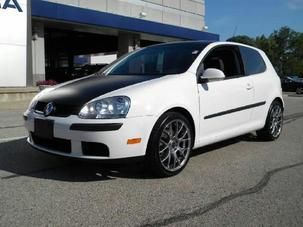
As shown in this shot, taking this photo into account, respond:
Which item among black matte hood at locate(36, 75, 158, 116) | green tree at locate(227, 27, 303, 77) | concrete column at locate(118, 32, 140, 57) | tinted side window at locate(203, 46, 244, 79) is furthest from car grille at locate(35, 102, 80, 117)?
green tree at locate(227, 27, 303, 77)

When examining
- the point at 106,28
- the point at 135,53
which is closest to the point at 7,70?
the point at 106,28

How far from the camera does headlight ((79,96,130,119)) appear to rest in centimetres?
464

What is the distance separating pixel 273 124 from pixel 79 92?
369 centimetres

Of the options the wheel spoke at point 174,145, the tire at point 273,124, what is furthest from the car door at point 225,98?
the tire at point 273,124

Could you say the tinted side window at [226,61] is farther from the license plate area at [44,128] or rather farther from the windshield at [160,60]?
the license plate area at [44,128]

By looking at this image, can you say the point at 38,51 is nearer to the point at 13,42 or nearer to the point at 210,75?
the point at 13,42

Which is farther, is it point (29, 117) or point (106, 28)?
point (106, 28)

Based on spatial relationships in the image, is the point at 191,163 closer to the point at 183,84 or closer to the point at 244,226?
the point at 183,84

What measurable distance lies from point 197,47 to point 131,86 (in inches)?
56.6

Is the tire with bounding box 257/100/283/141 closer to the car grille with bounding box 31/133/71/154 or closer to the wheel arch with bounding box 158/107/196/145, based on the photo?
the wheel arch with bounding box 158/107/196/145

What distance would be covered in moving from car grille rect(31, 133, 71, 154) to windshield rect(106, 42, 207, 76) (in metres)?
1.40

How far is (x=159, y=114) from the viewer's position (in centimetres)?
487

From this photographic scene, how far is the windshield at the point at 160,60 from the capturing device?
569 cm

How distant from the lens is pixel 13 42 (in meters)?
17.1
